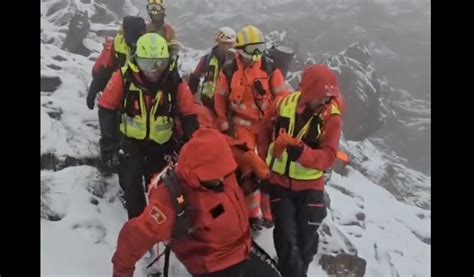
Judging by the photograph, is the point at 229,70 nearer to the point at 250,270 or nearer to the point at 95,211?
the point at 95,211

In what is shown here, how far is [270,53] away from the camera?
6656 mm

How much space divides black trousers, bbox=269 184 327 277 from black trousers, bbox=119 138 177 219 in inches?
39.6

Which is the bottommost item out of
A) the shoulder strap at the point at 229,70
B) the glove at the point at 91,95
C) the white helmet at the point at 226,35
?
the glove at the point at 91,95

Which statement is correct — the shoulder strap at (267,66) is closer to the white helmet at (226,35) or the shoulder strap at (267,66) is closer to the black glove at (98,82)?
the white helmet at (226,35)

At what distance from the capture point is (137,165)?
514cm

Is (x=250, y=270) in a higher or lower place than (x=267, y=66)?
lower

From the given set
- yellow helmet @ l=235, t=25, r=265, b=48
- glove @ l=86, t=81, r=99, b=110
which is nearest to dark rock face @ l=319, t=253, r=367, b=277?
yellow helmet @ l=235, t=25, r=265, b=48

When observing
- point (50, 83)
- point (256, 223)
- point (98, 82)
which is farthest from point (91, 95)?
point (256, 223)

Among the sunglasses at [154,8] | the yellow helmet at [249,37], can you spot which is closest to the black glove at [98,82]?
the sunglasses at [154,8]

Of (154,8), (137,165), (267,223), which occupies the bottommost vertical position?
(267,223)

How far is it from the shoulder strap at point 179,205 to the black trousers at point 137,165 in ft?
4.04

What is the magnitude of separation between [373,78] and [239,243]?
672 centimetres

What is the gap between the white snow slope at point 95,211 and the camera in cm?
511

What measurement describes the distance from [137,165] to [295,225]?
1.36 meters
